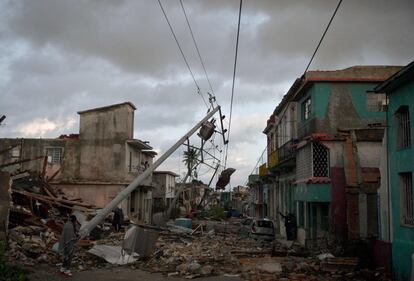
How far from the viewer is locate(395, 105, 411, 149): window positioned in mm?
14680

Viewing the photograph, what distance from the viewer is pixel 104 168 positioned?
38156 millimetres

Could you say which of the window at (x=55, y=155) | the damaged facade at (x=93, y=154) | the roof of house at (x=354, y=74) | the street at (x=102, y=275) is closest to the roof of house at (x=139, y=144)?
the damaged facade at (x=93, y=154)

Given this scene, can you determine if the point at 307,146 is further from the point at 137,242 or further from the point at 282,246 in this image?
the point at 137,242

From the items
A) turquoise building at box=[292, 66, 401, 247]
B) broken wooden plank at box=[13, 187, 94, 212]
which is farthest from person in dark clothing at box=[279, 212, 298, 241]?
broken wooden plank at box=[13, 187, 94, 212]

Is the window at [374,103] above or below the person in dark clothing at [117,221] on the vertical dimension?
above

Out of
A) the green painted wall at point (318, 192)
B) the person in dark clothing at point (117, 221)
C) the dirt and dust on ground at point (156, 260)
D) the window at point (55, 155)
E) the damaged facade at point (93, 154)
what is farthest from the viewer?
the window at point (55, 155)

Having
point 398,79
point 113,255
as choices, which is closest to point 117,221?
point 113,255

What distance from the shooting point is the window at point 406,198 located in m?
14.4

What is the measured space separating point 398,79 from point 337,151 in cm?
899

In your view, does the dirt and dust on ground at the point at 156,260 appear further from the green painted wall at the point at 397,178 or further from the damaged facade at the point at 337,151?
the damaged facade at the point at 337,151

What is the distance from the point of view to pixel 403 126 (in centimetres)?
1497

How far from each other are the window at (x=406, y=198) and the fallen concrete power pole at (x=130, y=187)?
32.1 ft

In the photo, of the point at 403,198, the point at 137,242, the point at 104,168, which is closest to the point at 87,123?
the point at 104,168

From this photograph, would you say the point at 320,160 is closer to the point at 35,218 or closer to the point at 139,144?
the point at 35,218
